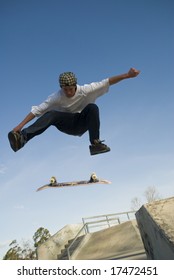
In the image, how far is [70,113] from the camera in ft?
20.8

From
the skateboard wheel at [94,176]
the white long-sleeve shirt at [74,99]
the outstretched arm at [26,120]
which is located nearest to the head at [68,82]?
the white long-sleeve shirt at [74,99]

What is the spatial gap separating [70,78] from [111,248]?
1139 cm

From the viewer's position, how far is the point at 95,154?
6.64m

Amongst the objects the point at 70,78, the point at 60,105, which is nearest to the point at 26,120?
the point at 60,105

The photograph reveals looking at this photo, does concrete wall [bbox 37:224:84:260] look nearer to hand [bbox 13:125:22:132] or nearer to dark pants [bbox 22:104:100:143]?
dark pants [bbox 22:104:100:143]

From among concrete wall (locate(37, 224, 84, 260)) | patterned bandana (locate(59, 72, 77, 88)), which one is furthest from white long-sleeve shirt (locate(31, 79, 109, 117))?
concrete wall (locate(37, 224, 84, 260))

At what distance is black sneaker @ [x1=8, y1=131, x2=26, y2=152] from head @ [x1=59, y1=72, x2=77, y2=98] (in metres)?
1.27

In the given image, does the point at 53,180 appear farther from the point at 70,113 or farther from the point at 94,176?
the point at 70,113

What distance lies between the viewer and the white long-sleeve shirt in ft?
19.8

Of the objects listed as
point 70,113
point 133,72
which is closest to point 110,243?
point 70,113

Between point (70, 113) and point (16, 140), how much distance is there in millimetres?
1286

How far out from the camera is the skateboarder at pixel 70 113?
5863 millimetres

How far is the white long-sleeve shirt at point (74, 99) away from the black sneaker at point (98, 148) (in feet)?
2.87

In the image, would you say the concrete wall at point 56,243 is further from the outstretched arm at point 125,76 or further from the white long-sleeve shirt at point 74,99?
the outstretched arm at point 125,76
